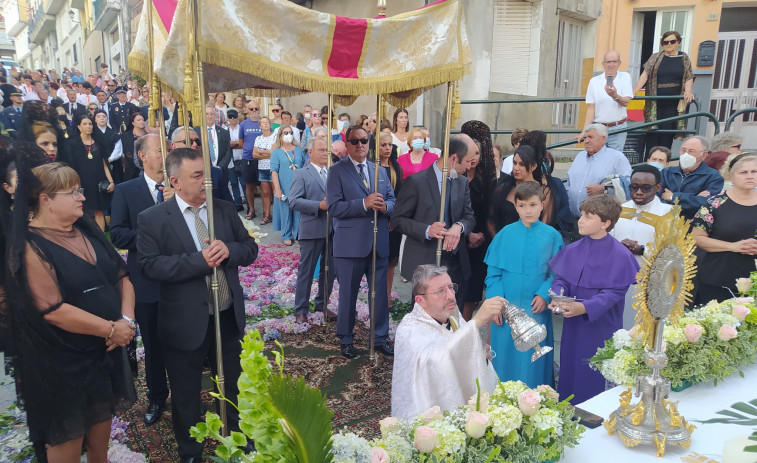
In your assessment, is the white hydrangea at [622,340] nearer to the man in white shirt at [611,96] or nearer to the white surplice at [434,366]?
Answer: the white surplice at [434,366]

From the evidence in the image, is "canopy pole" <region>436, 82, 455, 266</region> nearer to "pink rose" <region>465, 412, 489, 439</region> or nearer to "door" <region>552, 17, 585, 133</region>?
"pink rose" <region>465, 412, 489, 439</region>

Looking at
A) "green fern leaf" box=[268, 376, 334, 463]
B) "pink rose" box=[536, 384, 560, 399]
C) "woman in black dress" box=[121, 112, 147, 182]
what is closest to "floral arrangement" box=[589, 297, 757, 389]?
"pink rose" box=[536, 384, 560, 399]

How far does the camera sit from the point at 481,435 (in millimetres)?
1761

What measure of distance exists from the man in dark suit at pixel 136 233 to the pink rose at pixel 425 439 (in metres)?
2.60

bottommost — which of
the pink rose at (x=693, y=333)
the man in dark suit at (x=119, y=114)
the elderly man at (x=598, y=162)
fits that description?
the pink rose at (x=693, y=333)

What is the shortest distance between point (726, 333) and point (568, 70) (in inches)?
461

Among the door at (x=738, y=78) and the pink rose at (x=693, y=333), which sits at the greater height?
the door at (x=738, y=78)

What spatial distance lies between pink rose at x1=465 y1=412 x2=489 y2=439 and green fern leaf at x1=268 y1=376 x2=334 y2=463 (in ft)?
2.03

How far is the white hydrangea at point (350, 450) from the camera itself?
159 cm

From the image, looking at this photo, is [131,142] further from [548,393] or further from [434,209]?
[548,393]

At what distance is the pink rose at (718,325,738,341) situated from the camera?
2.53m

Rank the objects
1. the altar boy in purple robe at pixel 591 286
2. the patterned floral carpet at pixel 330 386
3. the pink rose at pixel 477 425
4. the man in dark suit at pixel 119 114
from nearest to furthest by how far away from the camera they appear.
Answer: the pink rose at pixel 477 425
the altar boy in purple robe at pixel 591 286
the patterned floral carpet at pixel 330 386
the man in dark suit at pixel 119 114

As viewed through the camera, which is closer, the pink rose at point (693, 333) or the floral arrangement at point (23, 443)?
the pink rose at point (693, 333)

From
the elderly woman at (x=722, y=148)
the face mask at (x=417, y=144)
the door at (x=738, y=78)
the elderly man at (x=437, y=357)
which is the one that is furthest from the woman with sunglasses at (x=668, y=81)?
the elderly man at (x=437, y=357)
